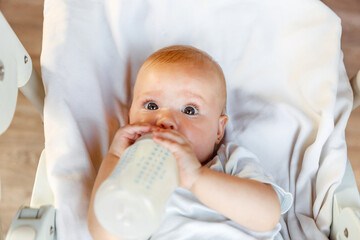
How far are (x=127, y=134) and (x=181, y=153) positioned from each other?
0.13 metres

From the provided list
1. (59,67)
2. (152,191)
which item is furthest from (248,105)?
(152,191)

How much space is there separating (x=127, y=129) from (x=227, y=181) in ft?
0.61

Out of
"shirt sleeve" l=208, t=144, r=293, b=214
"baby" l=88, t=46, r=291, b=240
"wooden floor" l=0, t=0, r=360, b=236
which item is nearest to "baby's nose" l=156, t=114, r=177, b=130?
"baby" l=88, t=46, r=291, b=240

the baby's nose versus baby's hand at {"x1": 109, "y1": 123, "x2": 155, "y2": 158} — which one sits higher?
the baby's nose

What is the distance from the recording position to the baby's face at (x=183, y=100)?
2.56 ft

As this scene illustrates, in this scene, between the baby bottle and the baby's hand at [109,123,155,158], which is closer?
the baby bottle

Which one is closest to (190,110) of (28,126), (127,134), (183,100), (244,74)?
(183,100)

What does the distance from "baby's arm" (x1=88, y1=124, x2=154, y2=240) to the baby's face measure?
0.15ft

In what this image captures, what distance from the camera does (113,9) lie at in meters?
0.98

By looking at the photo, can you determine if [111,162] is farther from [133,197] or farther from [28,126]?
[28,126]

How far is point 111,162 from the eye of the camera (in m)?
0.75

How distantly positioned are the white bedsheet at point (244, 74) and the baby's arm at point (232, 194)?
5.9 inches

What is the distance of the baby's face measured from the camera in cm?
78

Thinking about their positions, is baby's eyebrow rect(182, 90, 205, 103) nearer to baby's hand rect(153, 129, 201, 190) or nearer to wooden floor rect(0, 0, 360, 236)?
baby's hand rect(153, 129, 201, 190)
